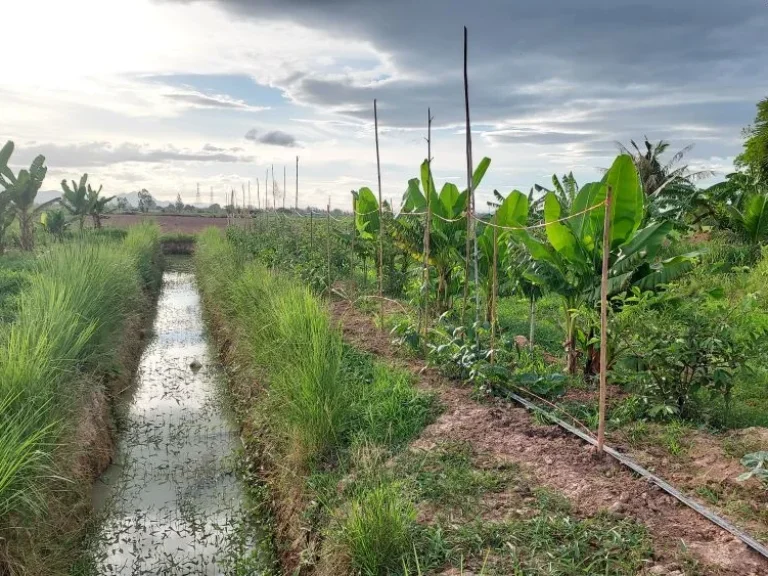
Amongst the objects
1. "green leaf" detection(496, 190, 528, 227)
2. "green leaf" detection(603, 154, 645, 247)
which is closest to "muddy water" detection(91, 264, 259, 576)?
"green leaf" detection(496, 190, 528, 227)

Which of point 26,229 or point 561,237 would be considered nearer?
point 561,237

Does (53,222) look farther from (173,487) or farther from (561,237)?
(561,237)

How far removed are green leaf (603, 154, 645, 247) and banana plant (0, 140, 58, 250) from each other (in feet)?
56.1

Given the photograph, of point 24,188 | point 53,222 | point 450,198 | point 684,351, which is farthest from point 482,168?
point 53,222

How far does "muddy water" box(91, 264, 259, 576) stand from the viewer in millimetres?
4078

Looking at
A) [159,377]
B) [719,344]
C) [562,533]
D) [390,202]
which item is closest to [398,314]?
[390,202]

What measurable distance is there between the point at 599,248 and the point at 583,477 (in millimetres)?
2269

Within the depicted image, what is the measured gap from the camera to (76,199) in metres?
21.6

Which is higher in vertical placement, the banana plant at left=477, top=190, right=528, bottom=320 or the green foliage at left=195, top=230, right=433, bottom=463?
the banana plant at left=477, top=190, right=528, bottom=320

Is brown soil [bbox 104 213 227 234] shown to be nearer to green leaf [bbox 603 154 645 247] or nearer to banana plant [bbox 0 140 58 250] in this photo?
banana plant [bbox 0 140 58 250]

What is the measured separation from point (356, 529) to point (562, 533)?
1.02 meters

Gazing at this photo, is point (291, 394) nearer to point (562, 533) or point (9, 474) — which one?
point (9, 474)

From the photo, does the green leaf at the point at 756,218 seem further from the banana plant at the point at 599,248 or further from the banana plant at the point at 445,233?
the banana plant at the point at 599,248

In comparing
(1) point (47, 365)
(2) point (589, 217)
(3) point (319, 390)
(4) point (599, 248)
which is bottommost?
(3) point (319, 390)
